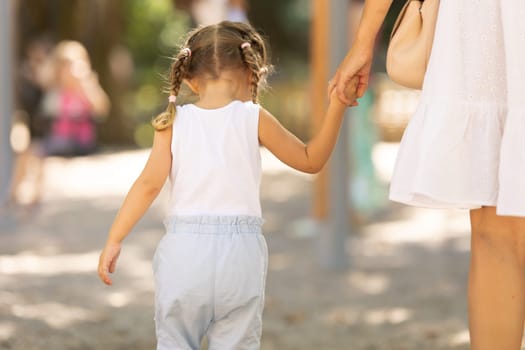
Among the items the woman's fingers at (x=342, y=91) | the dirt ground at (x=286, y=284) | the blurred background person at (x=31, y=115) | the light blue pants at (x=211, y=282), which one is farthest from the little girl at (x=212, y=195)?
the blurred background person at (x=31, y=115)

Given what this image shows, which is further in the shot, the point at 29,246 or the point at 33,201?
the point at 33,201

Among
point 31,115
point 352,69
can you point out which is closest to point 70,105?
point 31,115

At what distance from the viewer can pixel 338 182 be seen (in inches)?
272

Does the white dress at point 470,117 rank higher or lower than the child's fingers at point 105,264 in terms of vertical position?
higher

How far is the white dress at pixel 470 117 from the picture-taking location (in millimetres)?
3191

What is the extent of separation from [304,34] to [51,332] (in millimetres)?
21610

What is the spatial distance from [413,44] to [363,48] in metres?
0.21

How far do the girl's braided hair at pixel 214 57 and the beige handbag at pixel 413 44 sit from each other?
399 millimetres

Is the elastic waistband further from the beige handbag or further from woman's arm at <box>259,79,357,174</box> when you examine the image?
the beige handbag

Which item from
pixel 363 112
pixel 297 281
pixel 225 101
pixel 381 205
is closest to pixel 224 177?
pixel 225 101

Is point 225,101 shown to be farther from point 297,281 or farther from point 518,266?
point 297,281

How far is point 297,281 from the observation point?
22.5ft

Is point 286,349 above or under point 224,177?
under

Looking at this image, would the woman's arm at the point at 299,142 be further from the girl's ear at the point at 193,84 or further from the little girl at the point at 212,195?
the girl's ear at the point at 193,84
